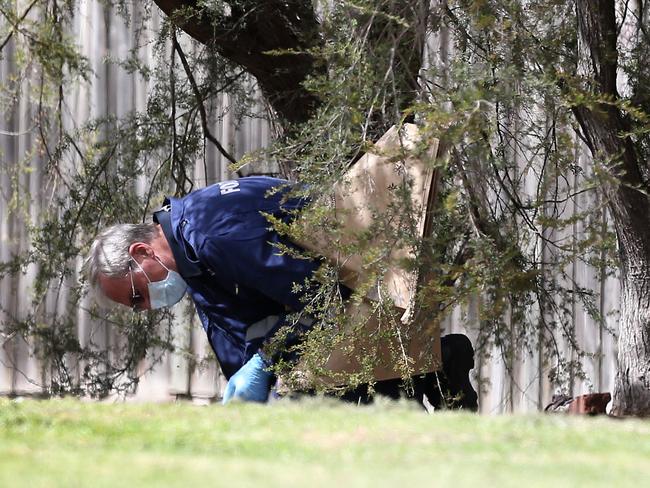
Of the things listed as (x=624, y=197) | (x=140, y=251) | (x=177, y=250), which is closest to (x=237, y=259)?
(x=177, y=250)

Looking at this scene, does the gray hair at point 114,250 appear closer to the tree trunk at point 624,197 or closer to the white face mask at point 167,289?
the white face mask at point 167,289

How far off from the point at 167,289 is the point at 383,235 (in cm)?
146

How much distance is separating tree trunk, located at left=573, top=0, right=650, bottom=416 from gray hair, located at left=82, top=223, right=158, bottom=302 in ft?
6.93

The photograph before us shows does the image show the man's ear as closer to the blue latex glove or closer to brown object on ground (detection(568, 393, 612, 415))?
the blue latex glove

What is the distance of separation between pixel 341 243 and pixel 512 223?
94 centimetres

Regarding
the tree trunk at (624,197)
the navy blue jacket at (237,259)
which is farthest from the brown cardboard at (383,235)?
the tree trunk at (624,197)

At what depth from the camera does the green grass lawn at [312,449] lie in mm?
2203

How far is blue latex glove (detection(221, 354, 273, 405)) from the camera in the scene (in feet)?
15.6

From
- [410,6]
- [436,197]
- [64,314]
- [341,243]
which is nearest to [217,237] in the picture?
[341,243]

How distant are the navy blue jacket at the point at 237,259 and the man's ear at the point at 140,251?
0.13m

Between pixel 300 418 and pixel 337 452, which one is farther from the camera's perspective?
pixel 300 418

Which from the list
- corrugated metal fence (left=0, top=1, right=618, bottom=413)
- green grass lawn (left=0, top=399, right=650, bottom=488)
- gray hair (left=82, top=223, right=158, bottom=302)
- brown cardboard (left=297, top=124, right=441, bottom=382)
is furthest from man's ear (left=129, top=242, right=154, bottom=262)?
green grass lawn (left=0, top=399, right=650, bottom=488)

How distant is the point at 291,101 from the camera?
18.5ft

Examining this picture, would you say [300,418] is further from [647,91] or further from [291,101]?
[291,101]
